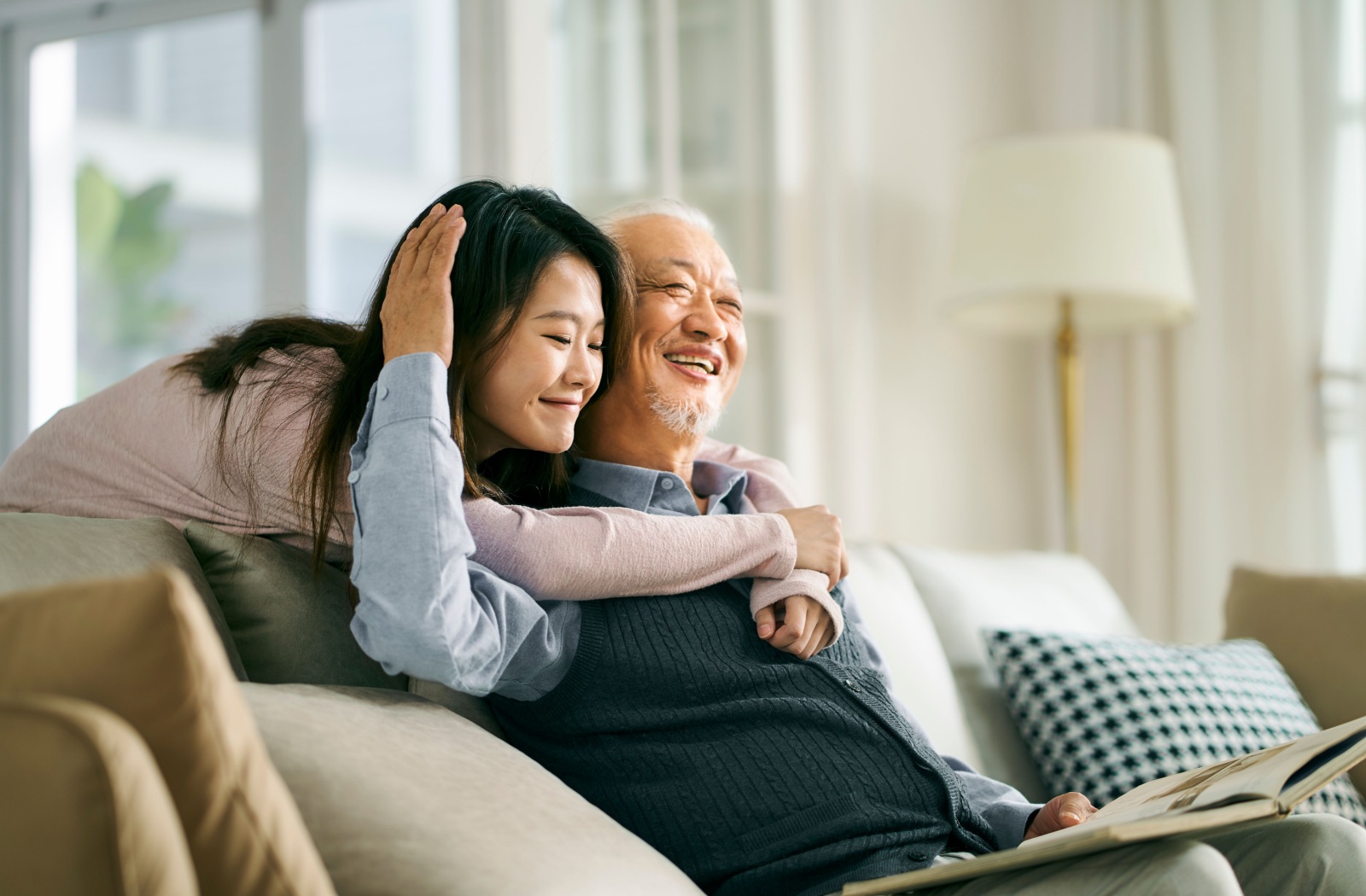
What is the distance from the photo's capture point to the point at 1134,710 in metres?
1.71

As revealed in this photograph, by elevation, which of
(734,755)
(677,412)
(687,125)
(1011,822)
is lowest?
(1011,822)

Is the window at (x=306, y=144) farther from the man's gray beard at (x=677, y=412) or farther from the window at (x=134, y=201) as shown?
the man's gray beard at (x=677, y=412)

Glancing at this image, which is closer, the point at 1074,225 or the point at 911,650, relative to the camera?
the point at 911,650

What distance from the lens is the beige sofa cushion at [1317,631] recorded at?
1.90 m

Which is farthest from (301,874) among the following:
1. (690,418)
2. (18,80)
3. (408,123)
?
(408,123)

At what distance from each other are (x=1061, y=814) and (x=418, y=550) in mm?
714

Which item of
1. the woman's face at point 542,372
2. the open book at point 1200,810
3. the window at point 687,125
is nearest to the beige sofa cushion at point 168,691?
the open book at point 1200,810

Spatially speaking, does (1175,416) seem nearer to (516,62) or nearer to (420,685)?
(516,62)

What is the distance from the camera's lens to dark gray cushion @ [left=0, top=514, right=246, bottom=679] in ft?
3.38

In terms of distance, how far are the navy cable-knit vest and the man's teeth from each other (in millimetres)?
356

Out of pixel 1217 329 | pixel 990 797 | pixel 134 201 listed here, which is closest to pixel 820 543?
pixel 990 797

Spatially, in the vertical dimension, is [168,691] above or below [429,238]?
below

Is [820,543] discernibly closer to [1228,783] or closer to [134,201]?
[1228,783]

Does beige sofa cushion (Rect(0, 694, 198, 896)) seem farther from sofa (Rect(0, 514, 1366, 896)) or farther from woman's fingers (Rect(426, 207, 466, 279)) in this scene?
woman's fingers (Rect(426, 207, 466, 279))
